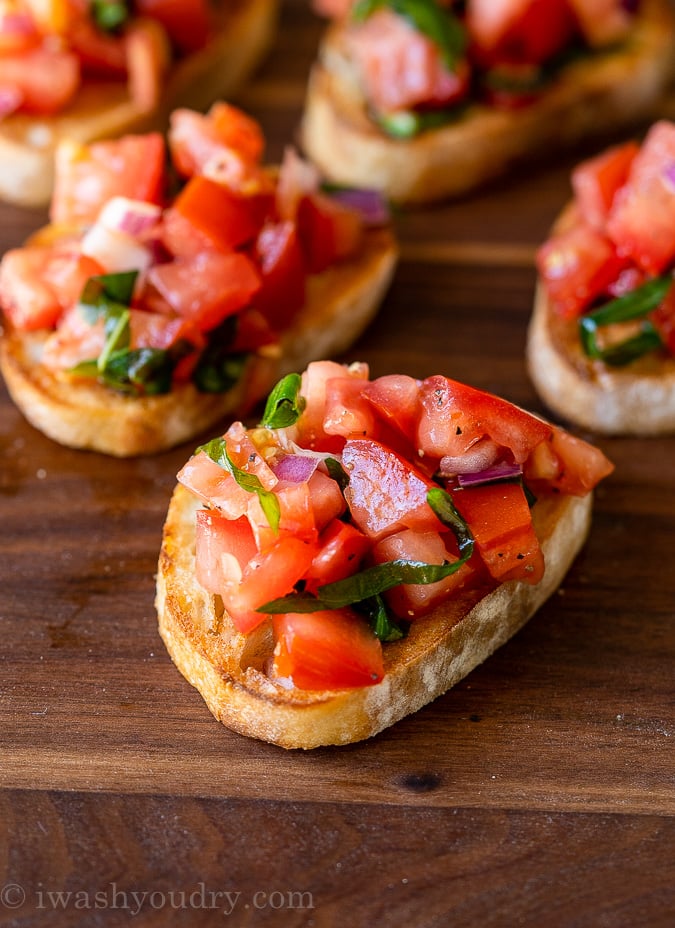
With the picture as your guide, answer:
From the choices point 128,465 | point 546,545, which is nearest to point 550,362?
point 546,545

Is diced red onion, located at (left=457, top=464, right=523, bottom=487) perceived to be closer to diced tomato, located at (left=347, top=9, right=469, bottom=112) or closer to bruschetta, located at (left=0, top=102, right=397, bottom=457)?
bruschetta, located at (left=0, top=102, right=397, bottom=457)

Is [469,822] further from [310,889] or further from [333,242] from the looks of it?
[333,242]

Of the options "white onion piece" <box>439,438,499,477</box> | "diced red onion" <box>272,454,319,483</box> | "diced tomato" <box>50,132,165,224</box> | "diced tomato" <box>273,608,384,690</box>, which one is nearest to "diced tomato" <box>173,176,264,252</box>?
"diced tomato" <box>50,132,165,224</box>

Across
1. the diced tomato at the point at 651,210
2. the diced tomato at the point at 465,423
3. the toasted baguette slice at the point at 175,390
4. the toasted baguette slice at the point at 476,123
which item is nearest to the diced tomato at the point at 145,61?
the toasted baguette slice at the point at 476,123

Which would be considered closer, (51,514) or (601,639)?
(601,639)

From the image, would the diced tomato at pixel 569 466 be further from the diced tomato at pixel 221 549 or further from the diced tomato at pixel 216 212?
the diced tomato at pixel 216 212

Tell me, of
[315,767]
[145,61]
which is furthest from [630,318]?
[145,61]
